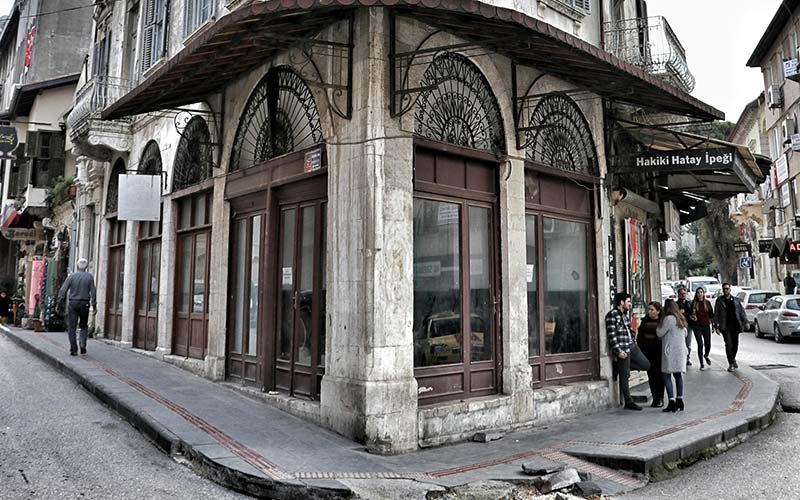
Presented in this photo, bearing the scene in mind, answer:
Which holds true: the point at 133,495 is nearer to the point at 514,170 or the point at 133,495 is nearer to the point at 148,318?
the point at 514,170

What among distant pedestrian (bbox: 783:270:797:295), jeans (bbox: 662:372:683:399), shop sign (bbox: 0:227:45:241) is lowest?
jeans (bbox: 662:372:683:399)

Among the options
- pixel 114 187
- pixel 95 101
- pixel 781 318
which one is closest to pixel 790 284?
pixel 781 318

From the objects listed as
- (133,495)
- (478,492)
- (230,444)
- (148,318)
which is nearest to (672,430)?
(478,492)

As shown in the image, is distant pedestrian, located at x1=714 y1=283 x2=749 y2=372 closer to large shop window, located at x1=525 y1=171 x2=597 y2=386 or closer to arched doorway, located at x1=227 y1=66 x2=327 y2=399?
large shop window, located at x1=525 y1=171 x2=597 y2=386

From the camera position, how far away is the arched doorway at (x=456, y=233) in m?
7.26

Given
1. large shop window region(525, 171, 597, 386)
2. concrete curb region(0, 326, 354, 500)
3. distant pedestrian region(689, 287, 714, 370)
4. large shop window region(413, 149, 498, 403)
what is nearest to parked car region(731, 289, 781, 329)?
distant pedestrian region(689, 287, 714, 370)

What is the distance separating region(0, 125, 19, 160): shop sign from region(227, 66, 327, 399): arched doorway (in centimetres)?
1585

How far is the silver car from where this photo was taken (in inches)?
767

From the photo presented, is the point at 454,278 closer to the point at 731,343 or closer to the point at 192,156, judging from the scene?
the point at 192,156

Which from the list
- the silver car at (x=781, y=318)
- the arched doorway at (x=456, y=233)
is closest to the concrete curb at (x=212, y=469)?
the arched doorway at (x=456, y=233)

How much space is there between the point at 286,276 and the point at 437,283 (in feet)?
7.07

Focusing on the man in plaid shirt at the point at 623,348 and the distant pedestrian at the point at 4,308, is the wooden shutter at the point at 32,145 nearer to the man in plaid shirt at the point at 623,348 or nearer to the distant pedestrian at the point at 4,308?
the distant pedestrian at the point at 4,308

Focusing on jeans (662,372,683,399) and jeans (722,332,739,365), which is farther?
jeans (722,332,739,365)

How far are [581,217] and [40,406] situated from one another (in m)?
8.41
